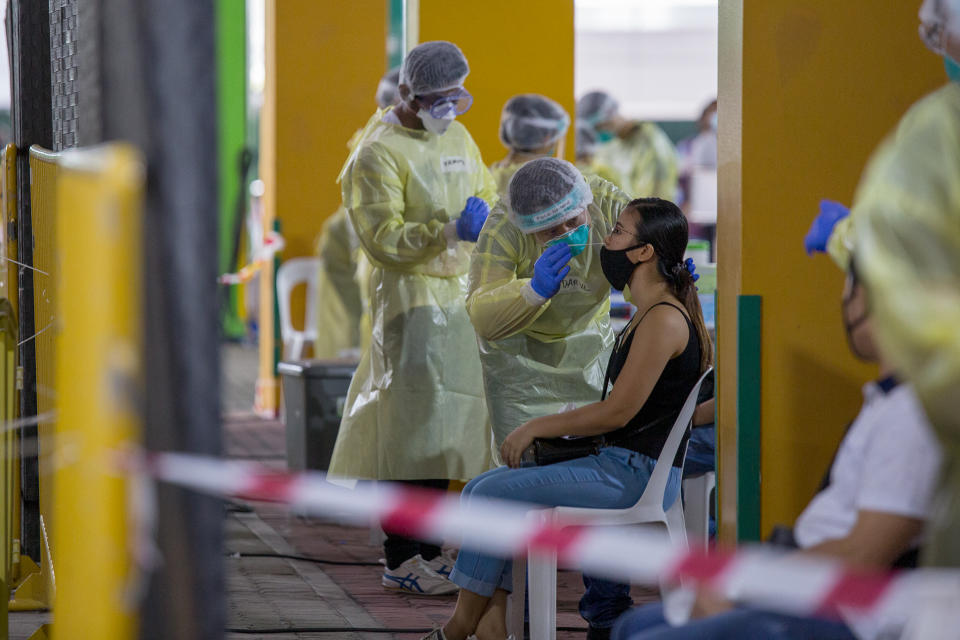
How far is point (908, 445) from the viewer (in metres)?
1.80

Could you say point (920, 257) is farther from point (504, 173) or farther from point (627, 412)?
point (504, 173)

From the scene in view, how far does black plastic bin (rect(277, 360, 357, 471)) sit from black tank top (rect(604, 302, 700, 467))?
252 centimetres

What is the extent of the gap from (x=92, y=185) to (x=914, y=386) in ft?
3.64

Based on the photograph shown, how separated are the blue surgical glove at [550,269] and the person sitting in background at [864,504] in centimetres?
159

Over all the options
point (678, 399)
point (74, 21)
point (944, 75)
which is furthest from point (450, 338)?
point (944, 75)

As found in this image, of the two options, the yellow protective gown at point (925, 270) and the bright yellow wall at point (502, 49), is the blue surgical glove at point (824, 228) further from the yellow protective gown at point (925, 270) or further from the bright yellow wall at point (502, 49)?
the bright yellow wall at point (502, 49)

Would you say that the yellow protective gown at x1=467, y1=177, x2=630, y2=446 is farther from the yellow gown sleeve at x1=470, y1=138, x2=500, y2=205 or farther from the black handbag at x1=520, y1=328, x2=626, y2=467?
the yellow gown sleeve at x1=470, y1=138, x2=500, y2=205

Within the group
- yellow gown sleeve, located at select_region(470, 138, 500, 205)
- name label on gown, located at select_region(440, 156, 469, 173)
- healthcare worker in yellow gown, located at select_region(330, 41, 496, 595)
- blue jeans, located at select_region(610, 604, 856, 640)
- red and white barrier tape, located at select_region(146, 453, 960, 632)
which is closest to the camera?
red and white barrier tape, located at select_region(146, 453, 960, 632)

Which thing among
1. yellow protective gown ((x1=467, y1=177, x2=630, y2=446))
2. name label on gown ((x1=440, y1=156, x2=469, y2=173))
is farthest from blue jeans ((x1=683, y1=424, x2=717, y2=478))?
name label on gown ((x1=440, y1=156, x2=469, y2=173))

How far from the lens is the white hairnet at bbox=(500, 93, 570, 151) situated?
5.49m

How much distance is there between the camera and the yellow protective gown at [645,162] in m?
8.95

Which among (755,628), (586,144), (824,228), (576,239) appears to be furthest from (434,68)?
(586,144)

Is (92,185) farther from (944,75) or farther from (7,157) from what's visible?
(7,157)

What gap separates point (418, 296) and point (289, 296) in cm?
445
